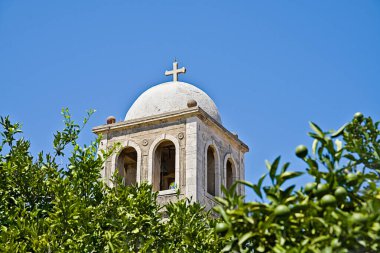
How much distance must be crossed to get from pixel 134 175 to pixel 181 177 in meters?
2.89

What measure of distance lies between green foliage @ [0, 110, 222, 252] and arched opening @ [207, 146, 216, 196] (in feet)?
28.8

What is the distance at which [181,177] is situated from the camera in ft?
66.6

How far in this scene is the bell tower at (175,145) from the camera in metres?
20.4

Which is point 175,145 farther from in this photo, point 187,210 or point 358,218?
point 358,218

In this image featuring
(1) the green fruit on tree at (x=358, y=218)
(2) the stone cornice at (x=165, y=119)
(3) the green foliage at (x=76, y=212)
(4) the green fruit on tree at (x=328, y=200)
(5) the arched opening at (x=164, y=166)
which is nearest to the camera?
(1) the green fruit on tree at (x=358, y=218)

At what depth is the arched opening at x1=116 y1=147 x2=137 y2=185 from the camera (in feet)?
72.3

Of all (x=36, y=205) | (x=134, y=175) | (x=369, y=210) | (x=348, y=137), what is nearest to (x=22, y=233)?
(x=36, y=205)

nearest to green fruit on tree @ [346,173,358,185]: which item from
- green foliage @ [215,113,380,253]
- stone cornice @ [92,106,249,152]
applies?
green foliage @ [215,113,380,253]

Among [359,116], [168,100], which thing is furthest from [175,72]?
[359,116]

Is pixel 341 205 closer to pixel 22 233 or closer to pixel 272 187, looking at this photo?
pixel 272 187

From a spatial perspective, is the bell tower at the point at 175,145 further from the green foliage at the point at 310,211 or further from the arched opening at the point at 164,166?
the green foliage at the point at 310,211

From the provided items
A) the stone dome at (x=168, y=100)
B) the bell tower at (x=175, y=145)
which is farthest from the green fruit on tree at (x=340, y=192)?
the stone dome at (x=168, y=100)

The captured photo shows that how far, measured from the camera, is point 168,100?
22156 mm

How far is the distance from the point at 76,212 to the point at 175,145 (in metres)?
10.9
